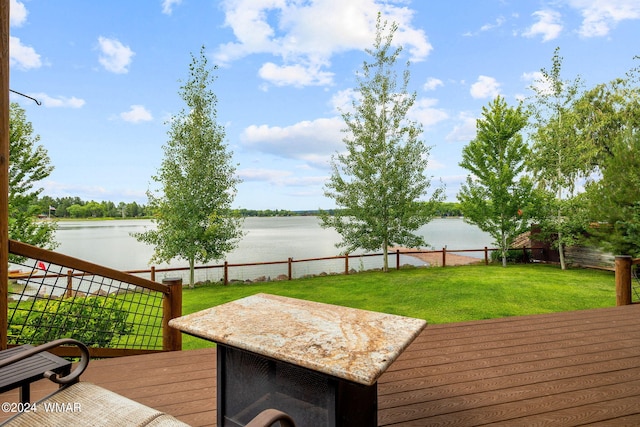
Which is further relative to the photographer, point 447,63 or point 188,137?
point 447,63

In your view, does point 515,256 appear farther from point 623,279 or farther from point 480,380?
point 480,380

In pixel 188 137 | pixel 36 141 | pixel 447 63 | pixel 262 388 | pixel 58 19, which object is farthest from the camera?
pixel 447 63

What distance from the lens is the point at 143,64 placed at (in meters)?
11.8

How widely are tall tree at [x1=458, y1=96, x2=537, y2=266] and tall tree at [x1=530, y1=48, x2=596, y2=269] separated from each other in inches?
22.7

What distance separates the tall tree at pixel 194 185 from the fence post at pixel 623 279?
31.7 feet

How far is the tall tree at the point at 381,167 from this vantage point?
11.1 metres

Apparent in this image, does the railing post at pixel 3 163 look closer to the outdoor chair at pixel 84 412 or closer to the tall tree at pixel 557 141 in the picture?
the outdoor chair at pixel 84 412

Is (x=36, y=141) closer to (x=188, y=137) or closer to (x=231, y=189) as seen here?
(x=188, y=137)

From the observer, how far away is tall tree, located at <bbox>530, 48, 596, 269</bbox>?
37.8ft

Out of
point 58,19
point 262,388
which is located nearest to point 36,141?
point 58,19

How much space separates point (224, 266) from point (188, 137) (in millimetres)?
4378

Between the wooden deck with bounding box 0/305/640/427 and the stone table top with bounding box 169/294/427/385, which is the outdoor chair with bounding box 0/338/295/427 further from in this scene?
the wooden deck with bounding box 0/305/640/427

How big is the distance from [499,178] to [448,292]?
19.8ft

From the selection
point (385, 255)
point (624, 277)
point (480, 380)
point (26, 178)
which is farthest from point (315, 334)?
point (26, 178)
